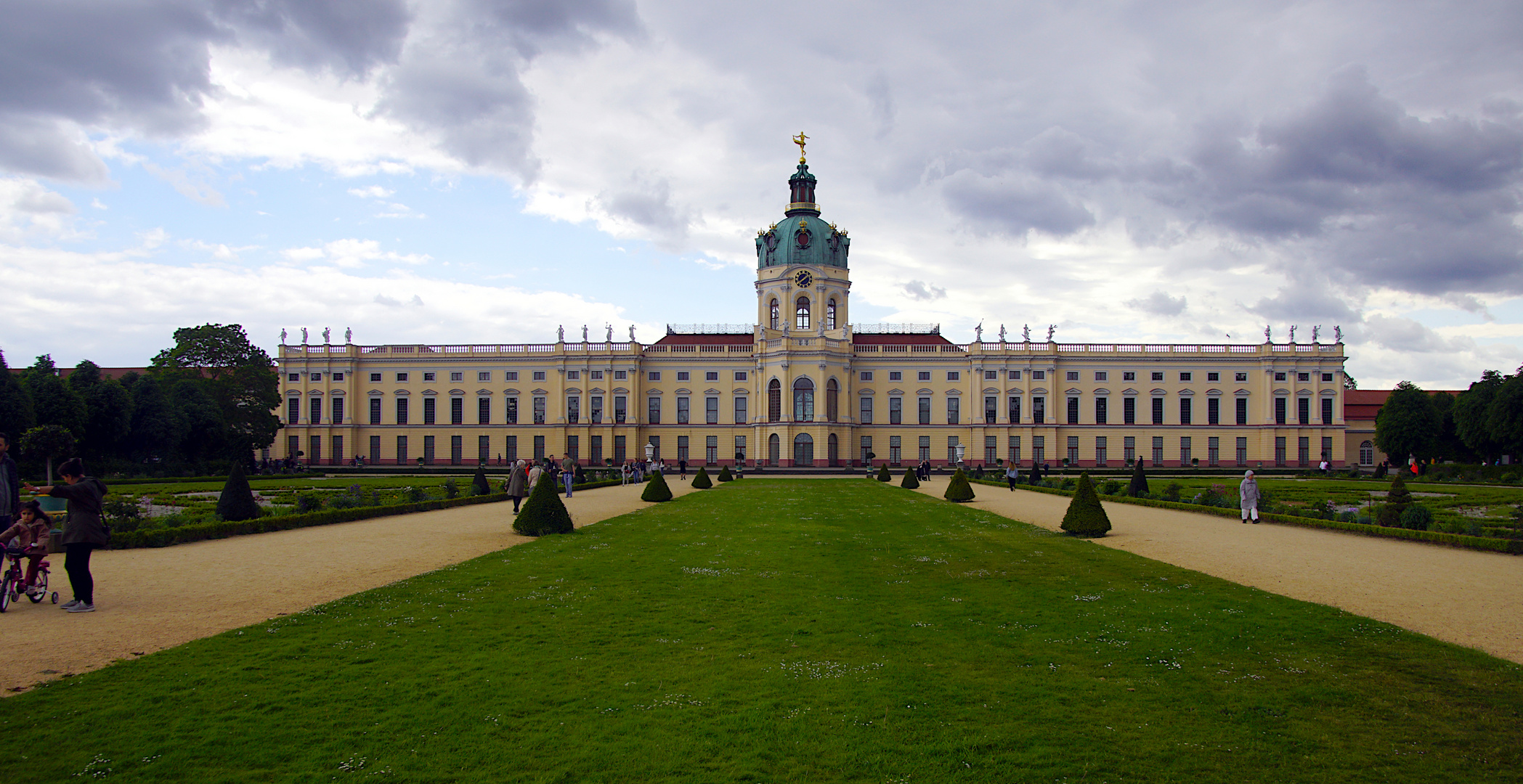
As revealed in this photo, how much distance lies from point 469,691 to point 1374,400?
93556 mm

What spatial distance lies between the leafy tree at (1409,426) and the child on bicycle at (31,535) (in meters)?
76.3

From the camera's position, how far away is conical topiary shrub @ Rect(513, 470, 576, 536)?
1948cm

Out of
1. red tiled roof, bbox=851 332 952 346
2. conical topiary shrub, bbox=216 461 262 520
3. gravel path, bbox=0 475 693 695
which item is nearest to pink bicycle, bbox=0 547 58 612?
gravel path, bbox=0 475 693 695

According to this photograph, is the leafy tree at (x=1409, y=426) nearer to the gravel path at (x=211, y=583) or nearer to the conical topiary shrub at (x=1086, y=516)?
the conical topiary shrub at (x=1086, y=516)

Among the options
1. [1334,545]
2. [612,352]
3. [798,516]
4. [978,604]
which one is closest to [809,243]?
[612,352]

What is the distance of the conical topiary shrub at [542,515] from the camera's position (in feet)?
63.9

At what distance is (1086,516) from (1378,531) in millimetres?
6907

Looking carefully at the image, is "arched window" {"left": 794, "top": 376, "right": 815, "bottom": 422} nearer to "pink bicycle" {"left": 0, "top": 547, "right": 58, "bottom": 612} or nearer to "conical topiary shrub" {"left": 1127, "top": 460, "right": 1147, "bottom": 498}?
"conical topiary shrub" {"left": 1127, "top": 460, "right": 1147, "bottom": 498}

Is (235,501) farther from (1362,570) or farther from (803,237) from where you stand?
(803,237)

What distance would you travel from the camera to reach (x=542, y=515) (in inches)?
769

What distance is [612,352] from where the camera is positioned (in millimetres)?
70125

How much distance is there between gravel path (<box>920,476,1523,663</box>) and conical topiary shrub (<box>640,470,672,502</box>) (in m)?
12.8

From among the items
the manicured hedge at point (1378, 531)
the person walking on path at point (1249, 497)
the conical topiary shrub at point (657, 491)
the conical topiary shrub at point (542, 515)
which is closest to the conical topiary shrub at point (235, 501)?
the conical topiary shrub at point (542, 515)

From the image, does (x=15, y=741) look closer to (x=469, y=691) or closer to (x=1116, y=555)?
(x=469, y=691)
